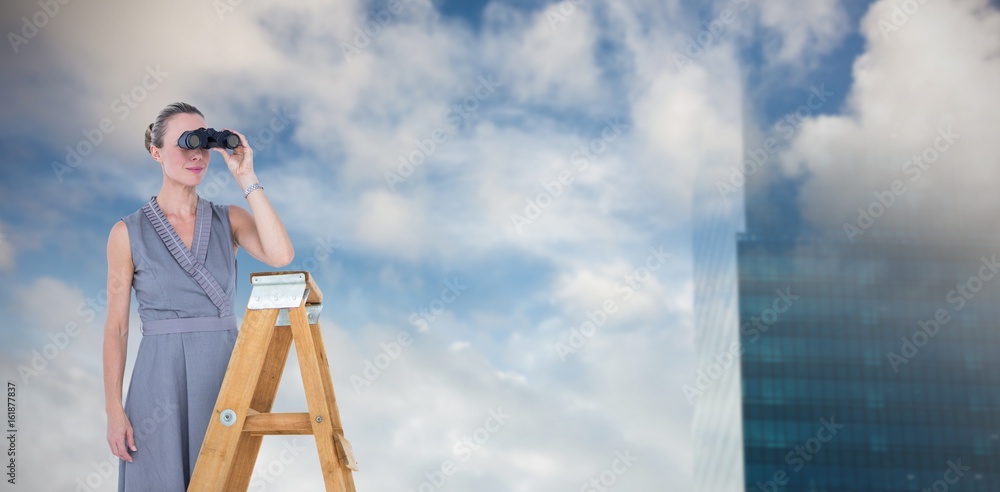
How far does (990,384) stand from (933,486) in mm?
9896

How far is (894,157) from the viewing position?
90.6 metres

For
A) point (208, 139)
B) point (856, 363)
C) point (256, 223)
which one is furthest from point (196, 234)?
point (856, 363)

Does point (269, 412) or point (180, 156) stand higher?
point (180, 156)

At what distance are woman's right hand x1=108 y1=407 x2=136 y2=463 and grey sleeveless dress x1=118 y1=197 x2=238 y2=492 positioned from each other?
0.03m

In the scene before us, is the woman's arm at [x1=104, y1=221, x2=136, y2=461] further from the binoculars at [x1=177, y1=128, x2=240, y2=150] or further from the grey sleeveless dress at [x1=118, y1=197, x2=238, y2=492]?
the binoculars at [x1=177, y1=128, x2=240, y2=150]

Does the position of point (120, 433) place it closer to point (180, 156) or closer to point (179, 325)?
point (179, 325)

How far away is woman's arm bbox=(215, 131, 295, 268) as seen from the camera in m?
3.30

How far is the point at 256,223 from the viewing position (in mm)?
3398

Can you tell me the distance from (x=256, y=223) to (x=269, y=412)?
0.71 metres

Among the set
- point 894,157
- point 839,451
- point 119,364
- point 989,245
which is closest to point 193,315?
point 119,364

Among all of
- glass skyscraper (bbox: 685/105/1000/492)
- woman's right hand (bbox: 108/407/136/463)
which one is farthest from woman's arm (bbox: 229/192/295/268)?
glass skyscraper (bbox: 685/105/1000/492)

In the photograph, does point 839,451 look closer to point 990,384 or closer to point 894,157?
point 990,384

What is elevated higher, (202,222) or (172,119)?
(172,119)

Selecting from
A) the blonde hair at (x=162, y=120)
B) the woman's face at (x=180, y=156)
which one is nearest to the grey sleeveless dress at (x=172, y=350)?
the woman's face at (x=180, y=156)
